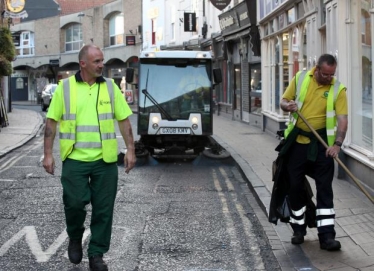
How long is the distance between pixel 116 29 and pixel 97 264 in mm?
44864

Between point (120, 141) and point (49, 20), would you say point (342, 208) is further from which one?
point (49, 20)

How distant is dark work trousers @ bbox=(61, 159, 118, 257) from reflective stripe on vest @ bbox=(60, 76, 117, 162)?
0.12 metres

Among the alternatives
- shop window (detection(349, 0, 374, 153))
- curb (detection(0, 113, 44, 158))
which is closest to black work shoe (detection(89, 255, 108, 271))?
shop window (detection(349, 0, 374, 153))

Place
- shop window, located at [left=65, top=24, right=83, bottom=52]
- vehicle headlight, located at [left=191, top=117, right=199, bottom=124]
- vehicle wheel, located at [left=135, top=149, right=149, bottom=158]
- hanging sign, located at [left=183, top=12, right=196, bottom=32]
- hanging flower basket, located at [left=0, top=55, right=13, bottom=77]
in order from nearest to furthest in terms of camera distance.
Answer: vehicle wheel, located at [left=135, top=149, right=149, bottom=158]
vehicle headlight, located at [left=191, top=117, right=199, bottom=124]
hanging flower basket, located at [left=0, top=55, right=13, bottom=77]
hanging sign, located at [left=183, top=12, right=196, bottom=32]
shop window, located at [left=65, top=24, right=83, bottom=52]

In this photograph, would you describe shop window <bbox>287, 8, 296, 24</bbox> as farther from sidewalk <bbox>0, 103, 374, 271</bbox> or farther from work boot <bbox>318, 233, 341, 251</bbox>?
work boot <bbox>318, 233, 341, 251</bbox>

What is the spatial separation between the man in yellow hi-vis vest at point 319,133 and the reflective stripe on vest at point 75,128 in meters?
1.71

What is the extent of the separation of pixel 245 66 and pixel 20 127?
8.74 metres

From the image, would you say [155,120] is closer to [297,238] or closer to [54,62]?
[297,238]

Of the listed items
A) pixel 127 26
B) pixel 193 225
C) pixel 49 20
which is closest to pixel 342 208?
pixel 193 225

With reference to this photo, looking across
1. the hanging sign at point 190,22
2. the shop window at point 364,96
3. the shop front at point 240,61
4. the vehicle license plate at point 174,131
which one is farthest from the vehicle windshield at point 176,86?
the hanging sign at point 190,22

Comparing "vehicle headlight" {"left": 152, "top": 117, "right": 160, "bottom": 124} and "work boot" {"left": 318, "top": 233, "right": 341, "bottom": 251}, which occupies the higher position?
"vehicle headlight" {"left": 152, "top": 117, "right": 160, "bottom": 124}

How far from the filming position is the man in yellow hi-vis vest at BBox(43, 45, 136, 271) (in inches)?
220

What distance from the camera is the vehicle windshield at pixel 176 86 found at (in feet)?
46.4

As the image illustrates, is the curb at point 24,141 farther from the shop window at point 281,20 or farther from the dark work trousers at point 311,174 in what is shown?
the dark work trousers at point 311,174
